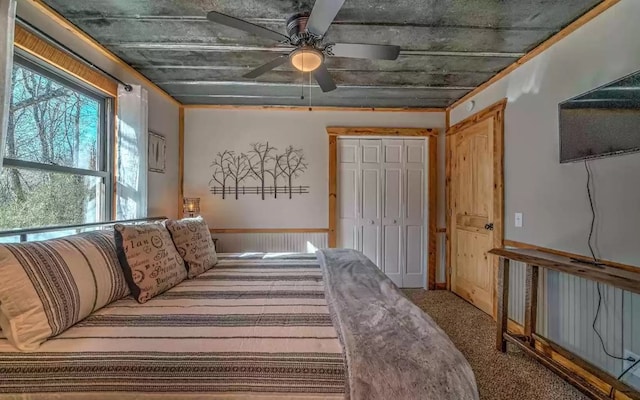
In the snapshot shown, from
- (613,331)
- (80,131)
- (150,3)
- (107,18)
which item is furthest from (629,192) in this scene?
(80,131)

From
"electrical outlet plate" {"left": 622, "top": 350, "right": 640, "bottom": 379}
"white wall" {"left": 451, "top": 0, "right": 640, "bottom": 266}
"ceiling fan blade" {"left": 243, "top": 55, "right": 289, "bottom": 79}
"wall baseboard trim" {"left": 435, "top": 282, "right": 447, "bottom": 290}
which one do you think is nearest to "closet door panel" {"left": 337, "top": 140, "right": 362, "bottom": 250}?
"wall baseboard trim" {"left": 435, "top": 282, "right": 447, "bottom": 290}

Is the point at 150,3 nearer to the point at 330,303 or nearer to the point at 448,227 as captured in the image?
the point at 330,303

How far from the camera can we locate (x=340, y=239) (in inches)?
159

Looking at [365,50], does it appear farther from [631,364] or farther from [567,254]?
[631,364]

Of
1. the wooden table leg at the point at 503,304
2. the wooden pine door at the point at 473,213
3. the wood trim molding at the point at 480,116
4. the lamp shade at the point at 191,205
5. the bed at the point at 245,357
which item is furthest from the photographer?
the lamp shade at the point at 191,205

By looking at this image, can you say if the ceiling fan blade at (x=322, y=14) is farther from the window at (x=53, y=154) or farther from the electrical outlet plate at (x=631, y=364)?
the electrical outlet plate at (x=631, y=364)

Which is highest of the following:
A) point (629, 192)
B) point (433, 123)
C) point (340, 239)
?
point (433, 123)

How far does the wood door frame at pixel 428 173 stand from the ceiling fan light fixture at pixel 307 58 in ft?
6.25

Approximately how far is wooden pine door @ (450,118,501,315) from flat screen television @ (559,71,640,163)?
0.93 meters

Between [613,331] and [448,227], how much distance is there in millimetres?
2159

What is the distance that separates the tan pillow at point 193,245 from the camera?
6.38ft

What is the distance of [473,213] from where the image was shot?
3.39 meters

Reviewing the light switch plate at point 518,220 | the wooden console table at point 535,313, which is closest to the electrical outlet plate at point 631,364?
the wooden console table at point 535,313

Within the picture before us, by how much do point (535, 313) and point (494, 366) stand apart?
1.64 feet
